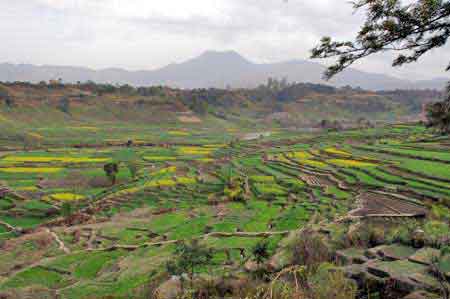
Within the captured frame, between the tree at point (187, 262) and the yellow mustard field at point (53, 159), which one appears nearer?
the tree at point (187, 262)

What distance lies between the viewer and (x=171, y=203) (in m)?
37.2

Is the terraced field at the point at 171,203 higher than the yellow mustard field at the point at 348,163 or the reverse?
the reverse

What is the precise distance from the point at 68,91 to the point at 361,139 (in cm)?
8526

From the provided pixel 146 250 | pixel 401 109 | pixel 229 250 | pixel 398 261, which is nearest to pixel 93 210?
pixel 146 250

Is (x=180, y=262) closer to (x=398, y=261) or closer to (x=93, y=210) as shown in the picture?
A: (x=398, y=261)

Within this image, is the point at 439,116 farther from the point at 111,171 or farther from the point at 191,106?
the point at 191,106

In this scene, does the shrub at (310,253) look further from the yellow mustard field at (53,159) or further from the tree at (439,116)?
the yellow mustard field at (53,159)

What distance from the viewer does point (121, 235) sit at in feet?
91.5

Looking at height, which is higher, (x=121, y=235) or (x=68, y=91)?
(x=68, y=91)

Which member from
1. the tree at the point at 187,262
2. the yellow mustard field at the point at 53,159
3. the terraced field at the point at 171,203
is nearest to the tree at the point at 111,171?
the terraced field at the point at 171,203

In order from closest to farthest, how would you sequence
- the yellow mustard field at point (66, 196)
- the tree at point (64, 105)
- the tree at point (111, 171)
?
1. the yellow mustard field at point (66, 196)
2. the tree at point (111, 171)
3. the tree at point (64, 105)

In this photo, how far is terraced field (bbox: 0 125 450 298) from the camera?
2161 centimetres

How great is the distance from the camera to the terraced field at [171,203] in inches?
851

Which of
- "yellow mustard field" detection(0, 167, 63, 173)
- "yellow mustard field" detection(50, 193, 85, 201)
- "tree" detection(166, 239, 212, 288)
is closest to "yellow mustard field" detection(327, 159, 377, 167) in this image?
"yellow mustard field" detection(50, 193, 85, 201)
